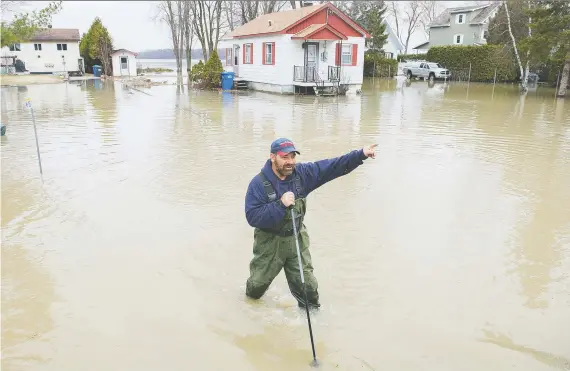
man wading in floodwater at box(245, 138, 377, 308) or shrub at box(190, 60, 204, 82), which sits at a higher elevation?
shrub at box(190, 60, 204, 82)

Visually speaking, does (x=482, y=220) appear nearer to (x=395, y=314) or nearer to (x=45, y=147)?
(x=395, y=314)

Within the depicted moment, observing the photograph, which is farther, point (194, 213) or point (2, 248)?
point (194, 213)

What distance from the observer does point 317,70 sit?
26375 mm

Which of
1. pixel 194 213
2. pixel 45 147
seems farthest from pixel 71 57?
pixel 194 213

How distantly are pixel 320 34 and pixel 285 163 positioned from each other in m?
22.6

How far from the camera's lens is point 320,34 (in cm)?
2514

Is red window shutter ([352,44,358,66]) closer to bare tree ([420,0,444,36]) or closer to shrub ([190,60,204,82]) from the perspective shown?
shrub ([190,60,204,82])

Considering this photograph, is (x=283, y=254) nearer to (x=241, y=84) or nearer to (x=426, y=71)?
(x=241, y=84)

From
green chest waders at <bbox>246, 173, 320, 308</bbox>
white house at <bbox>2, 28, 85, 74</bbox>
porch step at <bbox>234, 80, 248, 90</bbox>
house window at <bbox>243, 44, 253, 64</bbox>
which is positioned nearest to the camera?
green chest waders at <bbox>246, 173, 320, 308</bbox>

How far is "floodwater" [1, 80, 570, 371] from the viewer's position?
4090 mm

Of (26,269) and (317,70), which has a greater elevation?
(317,70)

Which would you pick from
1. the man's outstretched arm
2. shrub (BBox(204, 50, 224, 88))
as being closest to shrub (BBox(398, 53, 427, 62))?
shrub (BBox(204, 50, 224, 88))

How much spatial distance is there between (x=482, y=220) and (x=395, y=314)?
3033 millimetres

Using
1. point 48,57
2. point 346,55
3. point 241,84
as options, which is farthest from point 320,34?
point 48,57
